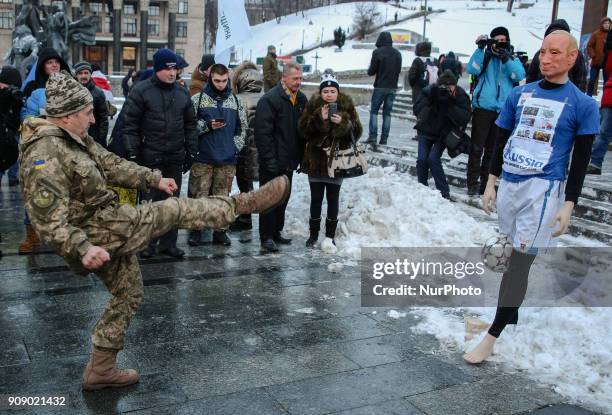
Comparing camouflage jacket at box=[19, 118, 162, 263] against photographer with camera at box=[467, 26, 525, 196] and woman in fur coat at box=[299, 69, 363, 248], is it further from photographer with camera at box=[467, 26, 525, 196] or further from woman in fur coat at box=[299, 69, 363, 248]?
photographer with camera at box=[467, 26, 525, 196]

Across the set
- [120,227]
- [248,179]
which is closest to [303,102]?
[248,179]

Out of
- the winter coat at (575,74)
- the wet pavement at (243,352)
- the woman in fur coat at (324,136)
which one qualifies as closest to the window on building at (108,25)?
the winter coat at (575,74)

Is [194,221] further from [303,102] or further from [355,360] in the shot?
[303,102]

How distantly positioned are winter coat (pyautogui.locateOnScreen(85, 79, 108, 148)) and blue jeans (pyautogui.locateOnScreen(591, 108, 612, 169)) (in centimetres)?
709

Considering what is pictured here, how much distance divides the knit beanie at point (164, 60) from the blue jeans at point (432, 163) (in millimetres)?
4153

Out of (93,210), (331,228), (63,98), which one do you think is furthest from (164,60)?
(93,210)

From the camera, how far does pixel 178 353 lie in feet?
15.5

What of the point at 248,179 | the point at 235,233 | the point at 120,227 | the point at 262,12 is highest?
the point at 262,12

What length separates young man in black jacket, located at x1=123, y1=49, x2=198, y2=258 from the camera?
6.91m

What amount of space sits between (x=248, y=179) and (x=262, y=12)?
10022cm

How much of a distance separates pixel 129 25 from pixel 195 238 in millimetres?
72022

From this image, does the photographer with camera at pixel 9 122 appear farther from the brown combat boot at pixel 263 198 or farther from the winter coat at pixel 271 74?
the winter coat at pixel 271 74

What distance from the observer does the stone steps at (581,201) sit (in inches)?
314

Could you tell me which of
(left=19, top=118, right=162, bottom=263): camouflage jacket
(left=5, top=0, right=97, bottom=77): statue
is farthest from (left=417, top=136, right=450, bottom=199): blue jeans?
(left=5, top=0, right=97, bottom=77): statue
